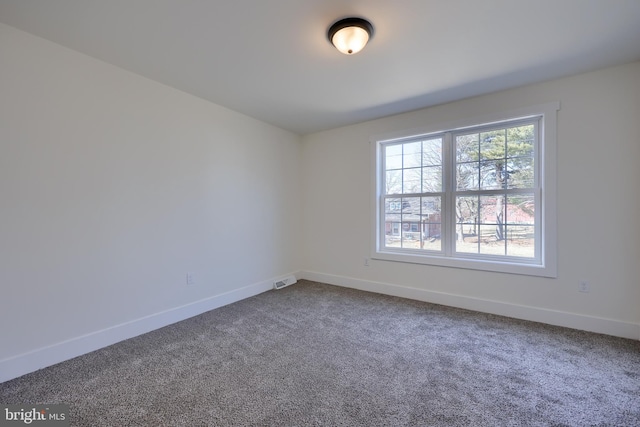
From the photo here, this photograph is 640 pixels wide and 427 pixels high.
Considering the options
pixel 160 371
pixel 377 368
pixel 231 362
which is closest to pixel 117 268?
pixel 160 371

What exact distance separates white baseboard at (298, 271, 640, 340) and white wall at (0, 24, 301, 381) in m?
1.85

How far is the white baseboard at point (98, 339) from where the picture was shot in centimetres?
192

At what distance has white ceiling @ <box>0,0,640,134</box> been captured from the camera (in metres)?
1.76


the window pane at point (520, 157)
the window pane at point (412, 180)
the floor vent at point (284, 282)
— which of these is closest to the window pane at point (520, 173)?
the window pane at point (520, 157)

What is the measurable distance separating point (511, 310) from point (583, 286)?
67 centimetres

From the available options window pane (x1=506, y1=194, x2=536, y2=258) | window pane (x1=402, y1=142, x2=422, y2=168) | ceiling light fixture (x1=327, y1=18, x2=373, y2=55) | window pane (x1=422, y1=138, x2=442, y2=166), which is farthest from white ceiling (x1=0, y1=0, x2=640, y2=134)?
window pane (x1=506, y1=194, x2=536, y2=258)

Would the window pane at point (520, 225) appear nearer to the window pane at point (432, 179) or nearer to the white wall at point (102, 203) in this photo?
the window pane at point (432, 179)

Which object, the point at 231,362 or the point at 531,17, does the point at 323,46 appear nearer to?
the point at 531,17

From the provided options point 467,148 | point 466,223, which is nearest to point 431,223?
point 466,223

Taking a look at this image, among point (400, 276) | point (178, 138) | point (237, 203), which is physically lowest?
point (400, 276)

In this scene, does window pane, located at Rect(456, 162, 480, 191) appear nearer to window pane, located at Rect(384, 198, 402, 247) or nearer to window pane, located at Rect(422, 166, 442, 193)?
window pane, located at Rect(422, 166, 442, 193)

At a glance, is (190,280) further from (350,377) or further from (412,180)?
(412,180)

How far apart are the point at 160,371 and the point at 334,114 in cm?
330

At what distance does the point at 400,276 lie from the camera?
3.70m
